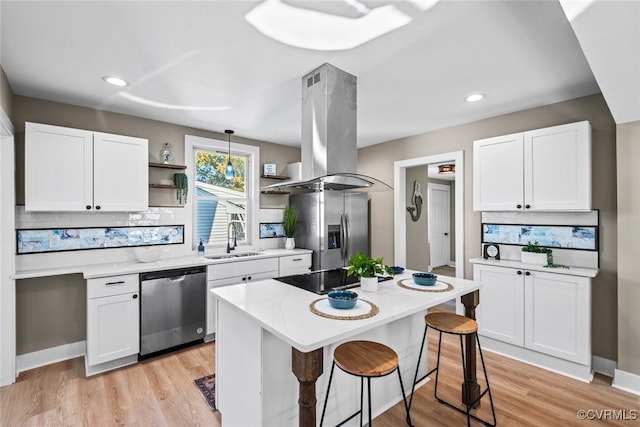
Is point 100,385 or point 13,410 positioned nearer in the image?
point 13,410

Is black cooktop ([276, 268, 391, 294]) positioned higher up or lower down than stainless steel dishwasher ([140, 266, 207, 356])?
higher up

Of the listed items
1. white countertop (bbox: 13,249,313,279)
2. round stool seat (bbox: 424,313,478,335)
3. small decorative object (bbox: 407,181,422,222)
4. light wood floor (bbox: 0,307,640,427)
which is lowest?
light wood floor (bbox: 0,307,640,427)

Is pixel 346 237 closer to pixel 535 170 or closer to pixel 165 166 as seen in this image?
pixel 535 170

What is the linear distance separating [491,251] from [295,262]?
2337 mm

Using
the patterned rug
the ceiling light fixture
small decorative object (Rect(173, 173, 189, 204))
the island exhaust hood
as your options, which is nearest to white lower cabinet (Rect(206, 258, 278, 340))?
the patterned rug

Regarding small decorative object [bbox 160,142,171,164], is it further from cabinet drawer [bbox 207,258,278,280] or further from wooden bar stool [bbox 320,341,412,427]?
wooden bar stool [bbox 320,341,412,427]

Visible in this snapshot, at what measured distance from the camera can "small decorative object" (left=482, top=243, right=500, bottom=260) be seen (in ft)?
10.8

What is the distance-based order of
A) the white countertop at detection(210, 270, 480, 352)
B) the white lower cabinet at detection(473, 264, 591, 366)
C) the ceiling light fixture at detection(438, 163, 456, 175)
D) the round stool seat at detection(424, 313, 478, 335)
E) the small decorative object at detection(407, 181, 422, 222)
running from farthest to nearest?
the ceiling light fixture at detection(438, 163, 456, 175)
the small decorative object at detection(407, 181, 422, 222)
the white lower cabinet at detection(473, 264, 591, 366)
the round stool seat at detection(424, 313, 478, 335)
the white countertop at detection(210, 270, 480, 352)

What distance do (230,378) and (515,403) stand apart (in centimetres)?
207

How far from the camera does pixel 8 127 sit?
244 cm

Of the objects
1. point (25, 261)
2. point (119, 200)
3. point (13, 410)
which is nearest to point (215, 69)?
point (119, 200)

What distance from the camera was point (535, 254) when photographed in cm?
297

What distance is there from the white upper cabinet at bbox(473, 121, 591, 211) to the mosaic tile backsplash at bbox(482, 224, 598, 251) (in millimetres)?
326

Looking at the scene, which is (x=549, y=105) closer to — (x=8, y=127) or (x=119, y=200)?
(x=119, y=200)
